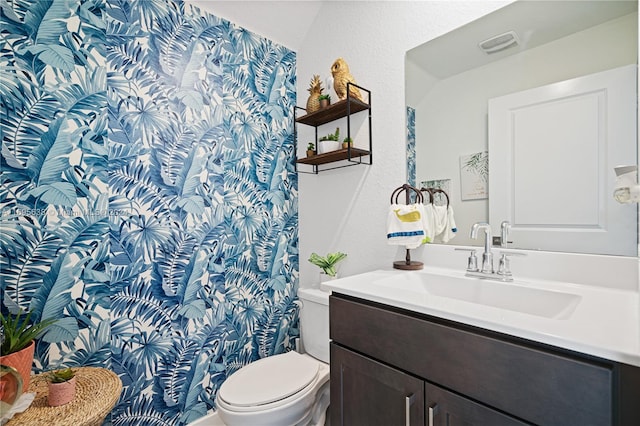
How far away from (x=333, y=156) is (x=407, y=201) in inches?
19.2

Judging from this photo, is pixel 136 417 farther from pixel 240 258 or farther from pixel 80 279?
pixel 240 258

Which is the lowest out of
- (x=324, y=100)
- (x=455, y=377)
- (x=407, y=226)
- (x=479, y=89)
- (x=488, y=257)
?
(x=455, y=377)

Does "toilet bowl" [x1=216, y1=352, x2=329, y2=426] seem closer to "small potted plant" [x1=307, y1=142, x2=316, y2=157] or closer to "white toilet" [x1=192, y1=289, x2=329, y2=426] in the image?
"white toilet" [x1=192, y1=289, x2=329, y2=426]

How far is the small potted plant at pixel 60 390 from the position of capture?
980 mm

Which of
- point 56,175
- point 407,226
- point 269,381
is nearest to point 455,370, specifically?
point 407,226

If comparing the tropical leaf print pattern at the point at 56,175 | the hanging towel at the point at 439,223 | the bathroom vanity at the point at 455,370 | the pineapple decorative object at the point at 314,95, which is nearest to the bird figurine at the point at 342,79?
the pineapple decorative object at the point at 314,95

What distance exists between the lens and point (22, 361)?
38.2 inches

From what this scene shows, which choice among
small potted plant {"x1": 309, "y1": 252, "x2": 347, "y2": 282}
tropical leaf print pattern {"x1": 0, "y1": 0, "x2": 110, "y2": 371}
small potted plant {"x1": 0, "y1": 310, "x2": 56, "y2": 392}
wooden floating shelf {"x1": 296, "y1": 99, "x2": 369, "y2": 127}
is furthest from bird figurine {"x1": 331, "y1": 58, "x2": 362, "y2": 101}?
small potted plant {"x1": 0, "y1": 310, "x2": 56, "y2": 392}

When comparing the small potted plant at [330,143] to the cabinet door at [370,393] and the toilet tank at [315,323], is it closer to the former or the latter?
the toilet tank at [315,323]

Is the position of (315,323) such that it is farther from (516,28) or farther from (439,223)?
(516,28)

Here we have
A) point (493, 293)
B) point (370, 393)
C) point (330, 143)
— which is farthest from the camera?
point (330, 143)

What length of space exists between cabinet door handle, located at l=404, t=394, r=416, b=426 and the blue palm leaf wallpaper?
1.14 metres

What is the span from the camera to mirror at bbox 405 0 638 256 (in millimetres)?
950

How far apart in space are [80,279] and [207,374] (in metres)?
0.80
